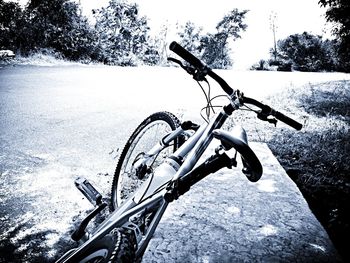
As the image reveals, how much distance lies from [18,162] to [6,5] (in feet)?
51.8

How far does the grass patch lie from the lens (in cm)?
306

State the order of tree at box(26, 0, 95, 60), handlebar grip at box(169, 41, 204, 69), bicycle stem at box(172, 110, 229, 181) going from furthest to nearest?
tree at box(26, 0, 95, 60) < handlebar grip at box(169, 41, 204, 69) < bicycle stem at box(172, 110, 229, 181)

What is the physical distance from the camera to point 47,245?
2221mm

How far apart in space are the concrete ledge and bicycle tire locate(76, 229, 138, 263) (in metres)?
0.53

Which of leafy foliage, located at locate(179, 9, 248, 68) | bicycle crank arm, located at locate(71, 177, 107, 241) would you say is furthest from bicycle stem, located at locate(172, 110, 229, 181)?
leafy foliage, located at locate(179, 9, 248, 68)

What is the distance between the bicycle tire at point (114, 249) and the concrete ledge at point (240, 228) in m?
0.53

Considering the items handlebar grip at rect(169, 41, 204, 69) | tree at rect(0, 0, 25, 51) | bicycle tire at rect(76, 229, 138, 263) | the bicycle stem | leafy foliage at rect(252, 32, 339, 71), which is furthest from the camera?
leafy foliage at rect(252, 32, 339, 71)

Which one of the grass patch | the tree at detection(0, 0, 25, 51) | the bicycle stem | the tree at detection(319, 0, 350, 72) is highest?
the tree at detection(0, 0, 25, 51)

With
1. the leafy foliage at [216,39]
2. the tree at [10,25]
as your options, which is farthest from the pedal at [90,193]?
the leafy foliage at [216,39]

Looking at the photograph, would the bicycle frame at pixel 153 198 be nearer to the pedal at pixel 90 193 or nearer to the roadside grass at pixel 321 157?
the pedal at pixel 90 193

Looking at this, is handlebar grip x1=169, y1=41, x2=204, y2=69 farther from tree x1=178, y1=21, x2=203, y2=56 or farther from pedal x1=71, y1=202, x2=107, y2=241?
tree x1=178, y1=21, x2=203, y2=56

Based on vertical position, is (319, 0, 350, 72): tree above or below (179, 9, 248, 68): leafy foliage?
below

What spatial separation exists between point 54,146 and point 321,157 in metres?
4.55

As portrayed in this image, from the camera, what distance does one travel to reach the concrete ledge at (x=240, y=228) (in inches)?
72.5
